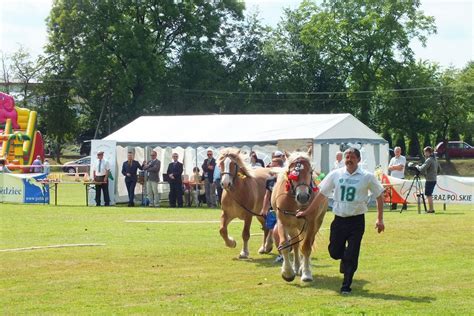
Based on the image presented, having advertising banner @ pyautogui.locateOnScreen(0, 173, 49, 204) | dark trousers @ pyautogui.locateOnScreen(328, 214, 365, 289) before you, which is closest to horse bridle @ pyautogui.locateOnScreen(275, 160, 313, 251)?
dark trousers @ pyautogui.locateOnScreen(328, 214, 365, 289)

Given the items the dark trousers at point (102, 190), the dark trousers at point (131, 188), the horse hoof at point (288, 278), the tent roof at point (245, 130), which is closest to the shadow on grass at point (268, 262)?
the horse hoof at point (288, 278)

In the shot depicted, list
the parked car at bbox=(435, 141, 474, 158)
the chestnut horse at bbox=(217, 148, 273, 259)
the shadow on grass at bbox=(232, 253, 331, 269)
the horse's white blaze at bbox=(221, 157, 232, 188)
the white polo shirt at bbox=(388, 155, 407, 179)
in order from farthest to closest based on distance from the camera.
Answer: the parked car at bbox=(435, 141, 474, 158), the white polo shirt at bbox=(388, 155, 407, 179), the chestnut horse at bbox=(217, 148, 273, 259), the horse's white blaze at bbox=(221, 157, 232, 188), the shadow on grass at bbox=(232, 253, 331, 269)

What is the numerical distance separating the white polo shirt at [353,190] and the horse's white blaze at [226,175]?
3.79 m

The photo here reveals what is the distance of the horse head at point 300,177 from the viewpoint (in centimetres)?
1057

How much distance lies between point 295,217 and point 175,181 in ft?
57.9

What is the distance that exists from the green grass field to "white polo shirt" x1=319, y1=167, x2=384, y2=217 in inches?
41.5

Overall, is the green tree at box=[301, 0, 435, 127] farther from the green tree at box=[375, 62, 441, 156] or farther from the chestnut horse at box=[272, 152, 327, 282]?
the chestnut horse at box=[272, 152, 327, 282]

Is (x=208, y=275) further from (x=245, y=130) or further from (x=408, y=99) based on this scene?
(x=408, y=99)

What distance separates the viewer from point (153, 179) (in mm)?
29578

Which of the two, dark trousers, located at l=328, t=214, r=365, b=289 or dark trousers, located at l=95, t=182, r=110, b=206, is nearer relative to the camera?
dark trousers, located at l=328, t=214, r=365, b=289

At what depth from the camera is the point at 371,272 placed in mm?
12070

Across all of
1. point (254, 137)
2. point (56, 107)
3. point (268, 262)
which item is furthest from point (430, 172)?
point (56, 107)

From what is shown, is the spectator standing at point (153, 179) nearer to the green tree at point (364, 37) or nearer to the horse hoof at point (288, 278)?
the horse hoof at point (288, 278)

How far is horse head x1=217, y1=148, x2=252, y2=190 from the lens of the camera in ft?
46.2
